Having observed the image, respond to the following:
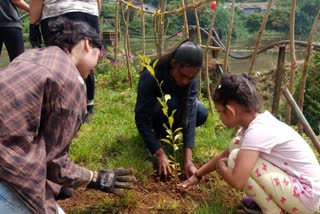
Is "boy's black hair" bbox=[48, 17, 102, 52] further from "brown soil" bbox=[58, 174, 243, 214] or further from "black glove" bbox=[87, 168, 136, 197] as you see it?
"brown soil" bbox=[58, 174, 243, 214]

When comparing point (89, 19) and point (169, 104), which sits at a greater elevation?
point (89, 19)

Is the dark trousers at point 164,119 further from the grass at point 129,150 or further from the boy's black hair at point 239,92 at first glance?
→ the boy's black hair at point 239,92

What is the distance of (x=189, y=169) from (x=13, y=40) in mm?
1903

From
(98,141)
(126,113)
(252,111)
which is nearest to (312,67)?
(126,113)

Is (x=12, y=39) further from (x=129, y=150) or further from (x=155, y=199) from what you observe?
(x=155, y=199)

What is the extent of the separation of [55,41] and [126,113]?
2.55 metres

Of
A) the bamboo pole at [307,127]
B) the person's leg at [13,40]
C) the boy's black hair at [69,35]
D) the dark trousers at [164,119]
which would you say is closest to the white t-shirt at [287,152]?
the bamboo pole at [307,127]

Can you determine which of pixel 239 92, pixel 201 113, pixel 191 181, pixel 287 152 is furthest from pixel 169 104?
pixel 287 152

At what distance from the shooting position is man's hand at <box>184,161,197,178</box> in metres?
2.62

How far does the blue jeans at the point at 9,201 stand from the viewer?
1430 mm

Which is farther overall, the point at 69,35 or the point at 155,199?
the point at 155,199

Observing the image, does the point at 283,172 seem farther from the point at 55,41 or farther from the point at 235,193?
the point at 55,41

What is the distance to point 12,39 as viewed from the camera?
11.0ft

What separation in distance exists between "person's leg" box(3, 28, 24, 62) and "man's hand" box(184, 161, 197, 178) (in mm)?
1784
